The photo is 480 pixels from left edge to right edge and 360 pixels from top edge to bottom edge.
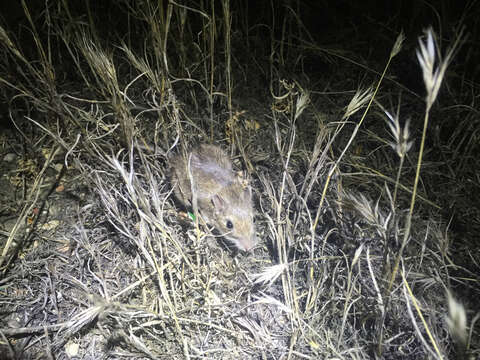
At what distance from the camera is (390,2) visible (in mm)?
3412

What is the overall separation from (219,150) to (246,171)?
30 cm

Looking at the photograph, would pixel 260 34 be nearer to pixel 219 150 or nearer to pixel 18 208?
pixel 219 150

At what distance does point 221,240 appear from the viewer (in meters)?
2.85

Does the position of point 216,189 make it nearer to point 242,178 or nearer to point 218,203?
point 218,203

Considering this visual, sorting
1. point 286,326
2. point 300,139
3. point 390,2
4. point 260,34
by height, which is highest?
point 390,2

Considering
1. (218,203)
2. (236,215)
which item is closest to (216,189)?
(218,203)

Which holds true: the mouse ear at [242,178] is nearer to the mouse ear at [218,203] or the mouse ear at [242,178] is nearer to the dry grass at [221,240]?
the dry grass at [221,240]

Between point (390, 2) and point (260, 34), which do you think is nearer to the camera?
point (390, 2)

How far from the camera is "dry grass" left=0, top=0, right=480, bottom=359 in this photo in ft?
6.93

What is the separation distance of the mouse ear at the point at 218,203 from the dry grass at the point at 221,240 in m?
0.25

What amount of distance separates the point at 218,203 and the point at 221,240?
0.29m

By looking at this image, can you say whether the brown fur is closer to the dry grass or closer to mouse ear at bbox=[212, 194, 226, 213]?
mouse ear at bbox=[212, 194, 226, 213]

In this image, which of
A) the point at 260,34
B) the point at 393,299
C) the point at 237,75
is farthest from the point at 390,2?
the point at 393,299

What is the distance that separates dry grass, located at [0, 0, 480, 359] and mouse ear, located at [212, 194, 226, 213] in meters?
0.25
